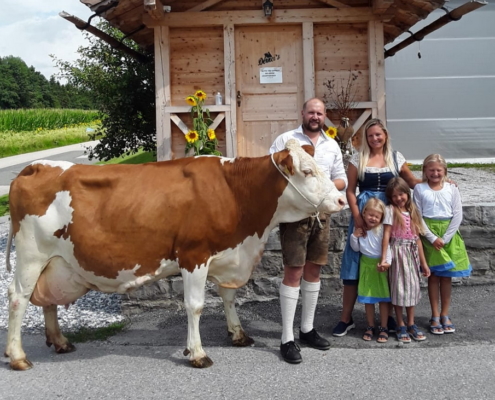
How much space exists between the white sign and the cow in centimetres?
488

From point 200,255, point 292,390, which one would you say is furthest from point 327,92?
point 292,390

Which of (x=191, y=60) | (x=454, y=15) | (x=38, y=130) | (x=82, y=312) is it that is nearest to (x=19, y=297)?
(x=82, y=312)

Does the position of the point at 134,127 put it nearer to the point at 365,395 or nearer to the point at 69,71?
the point at 69,71

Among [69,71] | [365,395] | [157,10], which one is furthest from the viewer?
[69,71]

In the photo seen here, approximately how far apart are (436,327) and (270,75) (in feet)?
17.5

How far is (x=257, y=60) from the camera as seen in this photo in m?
9.57

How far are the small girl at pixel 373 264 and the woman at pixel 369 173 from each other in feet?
0.28

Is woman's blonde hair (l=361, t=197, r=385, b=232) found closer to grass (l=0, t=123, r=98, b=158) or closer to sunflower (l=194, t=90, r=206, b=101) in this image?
sunflower (l=194, t=90, r=206, b=101)

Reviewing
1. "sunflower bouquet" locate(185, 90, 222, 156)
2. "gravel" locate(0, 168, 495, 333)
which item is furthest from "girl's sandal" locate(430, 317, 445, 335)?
"sunflower bouquet" locate(185, 90, 222, 156)

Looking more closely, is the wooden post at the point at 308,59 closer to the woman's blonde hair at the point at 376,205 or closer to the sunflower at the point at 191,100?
the sunflower at the point at 191,100

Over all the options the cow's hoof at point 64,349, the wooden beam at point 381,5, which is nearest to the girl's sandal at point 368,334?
the cow's hoof at point 64,349

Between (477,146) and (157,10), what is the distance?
1045cm

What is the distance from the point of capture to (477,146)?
16.2m

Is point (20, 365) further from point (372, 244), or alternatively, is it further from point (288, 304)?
point (372, 244)
